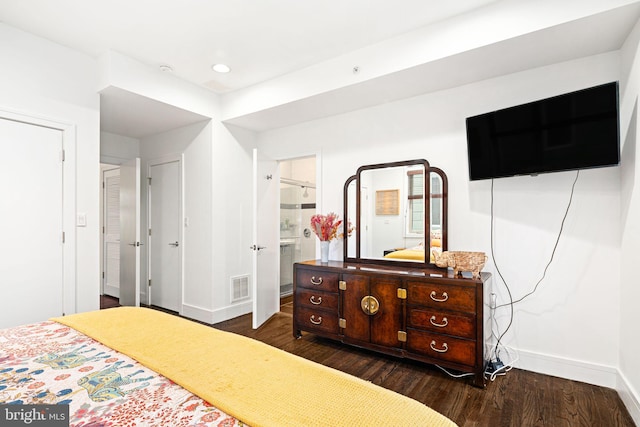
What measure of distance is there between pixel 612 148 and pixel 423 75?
4.61 ft

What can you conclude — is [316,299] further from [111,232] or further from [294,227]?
[111,232]

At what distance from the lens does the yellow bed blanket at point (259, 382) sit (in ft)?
3.02

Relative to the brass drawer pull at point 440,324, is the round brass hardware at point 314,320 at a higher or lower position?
lower

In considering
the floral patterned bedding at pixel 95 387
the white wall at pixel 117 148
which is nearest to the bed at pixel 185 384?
the floral patterned bedding at pixel 95 387

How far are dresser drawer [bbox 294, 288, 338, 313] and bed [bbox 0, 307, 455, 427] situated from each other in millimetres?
1678

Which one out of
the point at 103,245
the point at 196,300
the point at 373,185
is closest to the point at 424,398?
the point at 373,185

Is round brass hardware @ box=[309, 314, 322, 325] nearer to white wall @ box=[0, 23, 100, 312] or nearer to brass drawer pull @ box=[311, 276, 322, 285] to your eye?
brass drawer pull @ box=[311, 276, 322, 285]

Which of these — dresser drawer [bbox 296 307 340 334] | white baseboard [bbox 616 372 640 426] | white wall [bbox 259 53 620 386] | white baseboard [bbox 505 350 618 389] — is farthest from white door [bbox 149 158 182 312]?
white baseboard [bbox 616 372 640 426]

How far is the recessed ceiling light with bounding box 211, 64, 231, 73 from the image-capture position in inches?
127

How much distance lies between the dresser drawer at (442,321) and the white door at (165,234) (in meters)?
3.09

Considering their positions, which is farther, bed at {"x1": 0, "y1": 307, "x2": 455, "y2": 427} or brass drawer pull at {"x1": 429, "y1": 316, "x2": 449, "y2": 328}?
brass drawer pull at {"x1": 429, "y1": 316, "x2": 449, "y2": 328}

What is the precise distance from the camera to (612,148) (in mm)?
A: 2035

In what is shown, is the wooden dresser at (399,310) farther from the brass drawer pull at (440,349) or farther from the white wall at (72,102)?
the white wall at (72,102)

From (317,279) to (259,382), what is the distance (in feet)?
6.85
